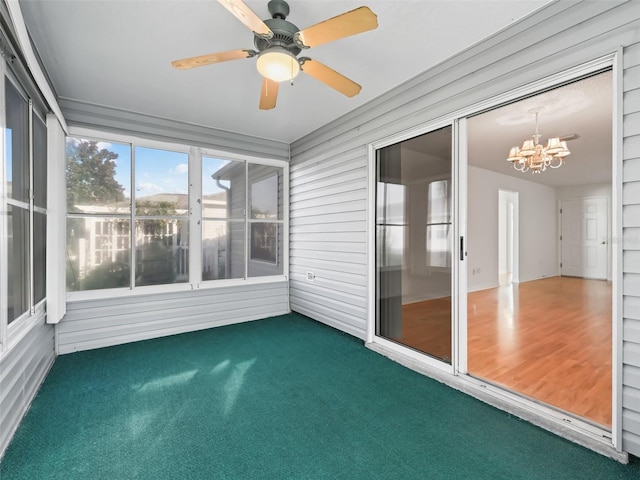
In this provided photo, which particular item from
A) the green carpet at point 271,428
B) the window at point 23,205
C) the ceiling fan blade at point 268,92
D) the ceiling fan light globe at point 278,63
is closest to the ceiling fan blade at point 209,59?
the ceiling fan light globe at point 278,63

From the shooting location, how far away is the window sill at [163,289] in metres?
3.34

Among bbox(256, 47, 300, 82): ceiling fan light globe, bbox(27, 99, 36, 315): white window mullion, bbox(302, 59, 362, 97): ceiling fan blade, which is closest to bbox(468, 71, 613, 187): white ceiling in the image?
bbox(302, 59, 362, 97): ceiling fan blade

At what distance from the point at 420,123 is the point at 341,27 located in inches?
56.1

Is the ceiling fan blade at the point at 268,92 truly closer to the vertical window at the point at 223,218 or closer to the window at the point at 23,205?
the window at the point at 23,205

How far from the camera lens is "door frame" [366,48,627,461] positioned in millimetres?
1722

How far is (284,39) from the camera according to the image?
Answer: 1988 mm

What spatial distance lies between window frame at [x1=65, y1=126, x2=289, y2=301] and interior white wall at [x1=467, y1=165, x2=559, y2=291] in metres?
3.84

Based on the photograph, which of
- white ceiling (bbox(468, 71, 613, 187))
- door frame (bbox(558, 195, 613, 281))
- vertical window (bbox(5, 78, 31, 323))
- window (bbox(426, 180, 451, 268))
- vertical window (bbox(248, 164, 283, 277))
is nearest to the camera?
vertical window (bbox(5, 78, 31, 323))

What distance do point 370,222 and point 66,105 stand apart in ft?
11.6

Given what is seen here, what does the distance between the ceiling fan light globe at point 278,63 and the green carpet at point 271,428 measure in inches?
91.4

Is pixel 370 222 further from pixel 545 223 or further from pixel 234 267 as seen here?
pixel 545 223

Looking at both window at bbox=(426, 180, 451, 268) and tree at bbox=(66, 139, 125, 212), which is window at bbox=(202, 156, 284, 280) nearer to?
tree at bbox=(66, 139, 125, 212)

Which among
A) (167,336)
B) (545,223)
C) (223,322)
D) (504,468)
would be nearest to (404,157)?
(504,468)

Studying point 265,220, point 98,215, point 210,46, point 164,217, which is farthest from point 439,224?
point 98,215
